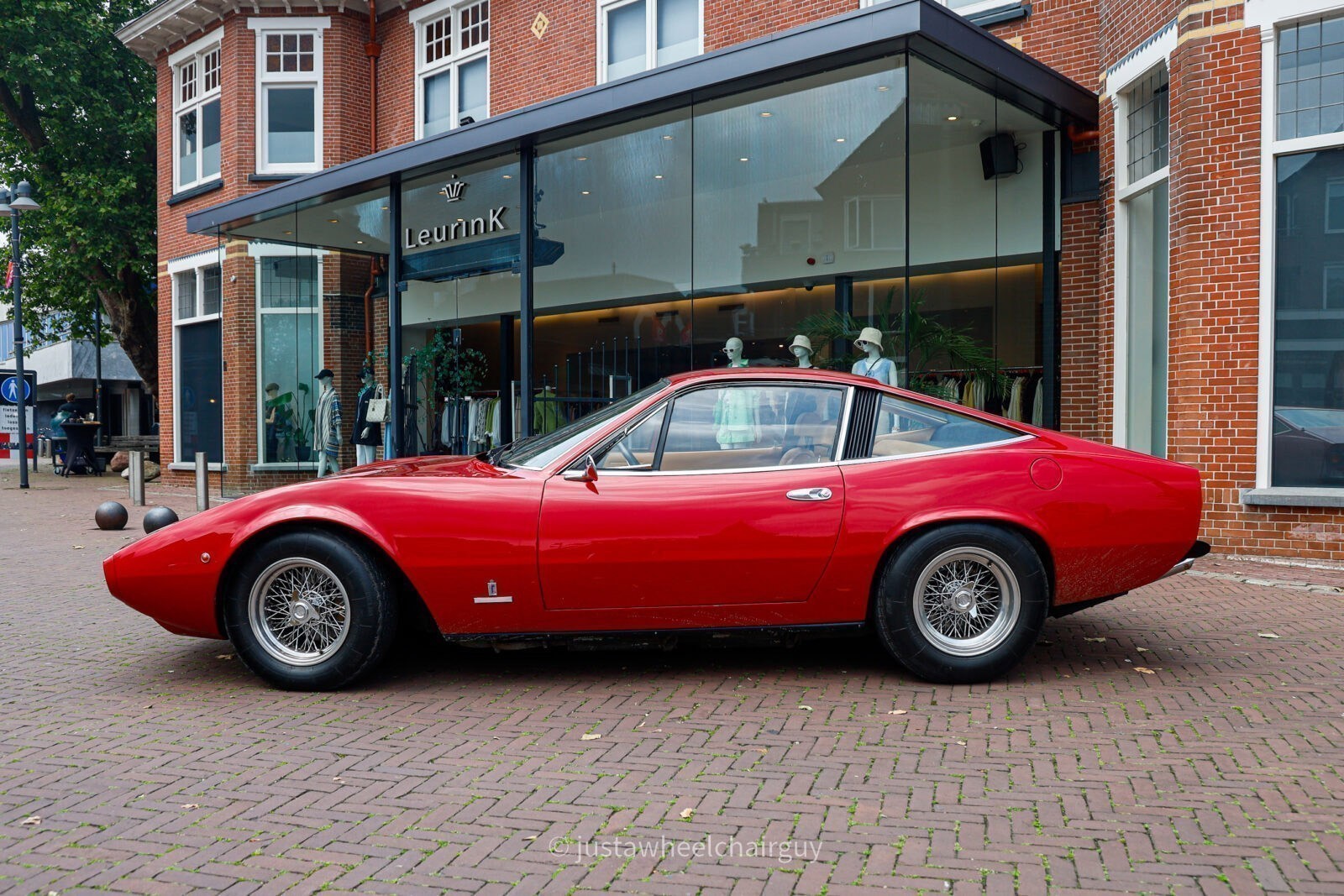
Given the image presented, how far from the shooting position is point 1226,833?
315cm

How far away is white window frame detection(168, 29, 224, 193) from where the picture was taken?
19.3 metres

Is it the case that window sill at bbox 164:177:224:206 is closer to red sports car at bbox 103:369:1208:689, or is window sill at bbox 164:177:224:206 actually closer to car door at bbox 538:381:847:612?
red sports car at bbox 103:369:1208:689

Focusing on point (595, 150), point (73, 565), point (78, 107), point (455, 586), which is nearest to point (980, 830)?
point (455, 586)

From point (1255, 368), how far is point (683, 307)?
5235mm

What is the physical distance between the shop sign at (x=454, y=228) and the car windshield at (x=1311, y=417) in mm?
8360

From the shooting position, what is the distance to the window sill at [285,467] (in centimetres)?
1644

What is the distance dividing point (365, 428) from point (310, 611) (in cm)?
1150

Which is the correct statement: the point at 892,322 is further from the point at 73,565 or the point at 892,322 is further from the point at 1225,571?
the point at 73,565

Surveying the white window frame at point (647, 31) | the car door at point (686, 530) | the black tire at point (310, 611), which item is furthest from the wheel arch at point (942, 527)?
the white window frame at point (647, 31)

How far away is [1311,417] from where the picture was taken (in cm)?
834

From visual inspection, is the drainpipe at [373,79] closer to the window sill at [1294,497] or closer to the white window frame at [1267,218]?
the white window frame at [1267,218]

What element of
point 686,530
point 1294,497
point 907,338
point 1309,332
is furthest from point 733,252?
point 686,530

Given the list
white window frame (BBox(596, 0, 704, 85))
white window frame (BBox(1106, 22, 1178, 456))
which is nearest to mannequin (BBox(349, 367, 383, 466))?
Result: white window frame (BBox(596, 0, 704, 85))

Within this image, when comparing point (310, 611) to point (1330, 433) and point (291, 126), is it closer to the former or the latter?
point (1330, 433)
